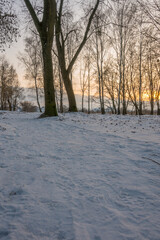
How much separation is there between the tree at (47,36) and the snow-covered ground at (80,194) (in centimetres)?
548

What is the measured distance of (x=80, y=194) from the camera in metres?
1.89

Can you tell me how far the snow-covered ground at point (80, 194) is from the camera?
135cm

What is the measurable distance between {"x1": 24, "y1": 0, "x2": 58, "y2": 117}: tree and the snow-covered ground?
18.0ft

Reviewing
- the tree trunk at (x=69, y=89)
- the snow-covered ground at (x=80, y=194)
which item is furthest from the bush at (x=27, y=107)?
the snow-covered ground at (x=80, y=194)

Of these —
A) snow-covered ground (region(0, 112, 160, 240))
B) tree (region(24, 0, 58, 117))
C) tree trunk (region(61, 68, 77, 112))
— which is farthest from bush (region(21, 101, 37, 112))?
snow-covered ground (region(0, 112, 160, 240))

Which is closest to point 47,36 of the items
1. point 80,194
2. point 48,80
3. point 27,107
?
point 48,80

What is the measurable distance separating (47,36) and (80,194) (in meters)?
8.90

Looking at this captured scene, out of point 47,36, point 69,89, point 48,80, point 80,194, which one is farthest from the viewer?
point 69,89

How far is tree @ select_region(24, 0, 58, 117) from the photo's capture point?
804 cm

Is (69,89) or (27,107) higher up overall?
→ (27,107)

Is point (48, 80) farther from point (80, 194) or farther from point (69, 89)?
point (80, 194)

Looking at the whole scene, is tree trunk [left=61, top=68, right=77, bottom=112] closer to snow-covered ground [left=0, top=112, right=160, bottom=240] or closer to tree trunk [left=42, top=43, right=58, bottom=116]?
tree trunk [left=42, top=43, right=58, bottom=116]

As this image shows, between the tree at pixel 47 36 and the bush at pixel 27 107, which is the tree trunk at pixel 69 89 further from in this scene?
the bush at pixel 27 107

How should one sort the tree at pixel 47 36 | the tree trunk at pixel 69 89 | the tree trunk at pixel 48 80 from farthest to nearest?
the tree trunk at pixel 69 89, the tree trunk at pixel 48 80, the tree at pixel 47 36
